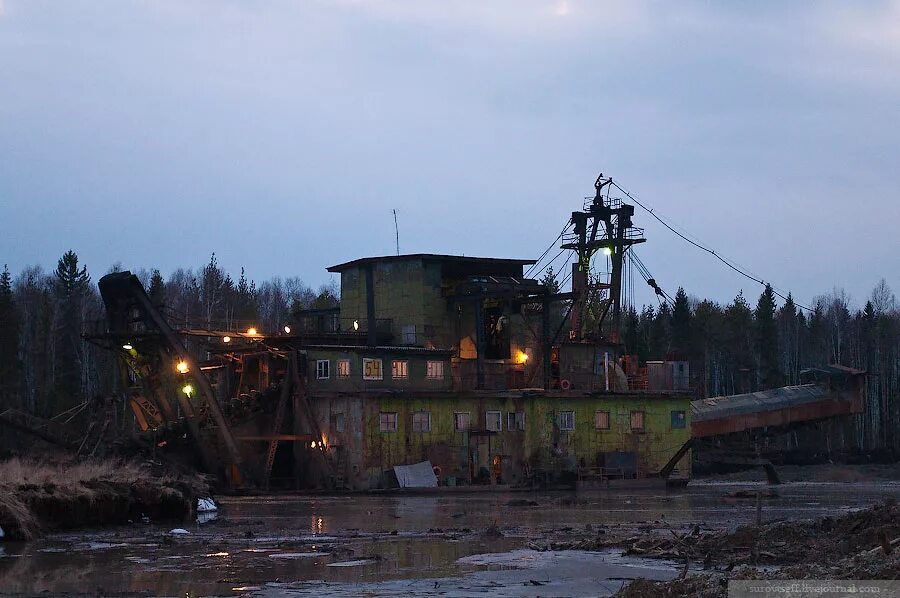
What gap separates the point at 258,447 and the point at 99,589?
3471 centimetres

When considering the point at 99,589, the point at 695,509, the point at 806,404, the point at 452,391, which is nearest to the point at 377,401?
the point at 452,391

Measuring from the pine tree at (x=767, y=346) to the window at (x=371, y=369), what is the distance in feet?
150

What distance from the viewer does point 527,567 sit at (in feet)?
74.6

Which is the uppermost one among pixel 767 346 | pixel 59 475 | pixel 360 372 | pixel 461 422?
pixel 767 346

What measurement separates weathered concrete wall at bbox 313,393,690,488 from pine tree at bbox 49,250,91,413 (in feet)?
84.3

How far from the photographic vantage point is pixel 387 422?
2111 inches

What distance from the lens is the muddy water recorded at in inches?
786

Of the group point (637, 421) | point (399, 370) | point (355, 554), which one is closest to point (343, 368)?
point (399, 370)

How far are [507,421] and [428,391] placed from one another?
450 centimetres

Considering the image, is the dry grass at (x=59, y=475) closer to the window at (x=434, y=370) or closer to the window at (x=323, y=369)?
the window at (x=323, y=369)

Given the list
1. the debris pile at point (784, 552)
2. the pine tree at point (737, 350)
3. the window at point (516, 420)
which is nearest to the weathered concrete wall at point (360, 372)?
the window at point (516, 420)

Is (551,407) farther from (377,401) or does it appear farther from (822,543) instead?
(822,543)

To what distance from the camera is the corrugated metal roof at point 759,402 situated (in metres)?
61.3

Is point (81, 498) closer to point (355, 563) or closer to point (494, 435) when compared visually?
point (355, 563)
